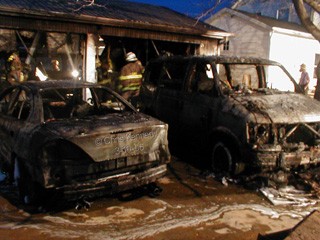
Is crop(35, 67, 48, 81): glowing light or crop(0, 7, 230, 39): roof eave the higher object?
crop(0, 7, 230, 39): roof eave

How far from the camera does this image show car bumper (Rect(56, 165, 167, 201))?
418 centimetres

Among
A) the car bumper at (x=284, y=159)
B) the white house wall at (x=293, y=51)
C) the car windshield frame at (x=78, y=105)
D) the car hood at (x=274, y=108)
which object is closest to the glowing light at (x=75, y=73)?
the car windshield frame at (x=78, y=105)

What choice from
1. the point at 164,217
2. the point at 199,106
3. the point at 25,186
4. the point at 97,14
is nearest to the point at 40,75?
the point at 97,14

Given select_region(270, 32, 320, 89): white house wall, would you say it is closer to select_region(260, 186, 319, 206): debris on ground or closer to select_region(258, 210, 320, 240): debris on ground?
select_region(260, 186, 319, 206): debris on ground

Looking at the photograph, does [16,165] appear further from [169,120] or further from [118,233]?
[169,120]

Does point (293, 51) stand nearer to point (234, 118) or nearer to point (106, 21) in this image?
point (106, 21)

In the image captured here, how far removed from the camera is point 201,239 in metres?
4.04

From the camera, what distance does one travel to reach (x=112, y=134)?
14.6 feet

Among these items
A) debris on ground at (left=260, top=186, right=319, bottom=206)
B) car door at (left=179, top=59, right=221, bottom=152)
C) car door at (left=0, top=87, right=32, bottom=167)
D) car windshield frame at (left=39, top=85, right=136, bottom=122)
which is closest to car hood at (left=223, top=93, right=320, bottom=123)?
car door at (left=179, top=59, right=221, bottom=152)

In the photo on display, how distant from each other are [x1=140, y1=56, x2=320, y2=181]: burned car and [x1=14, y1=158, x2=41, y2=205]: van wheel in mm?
2927

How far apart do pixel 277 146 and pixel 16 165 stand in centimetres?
362

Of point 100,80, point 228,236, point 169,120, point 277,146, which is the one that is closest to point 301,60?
point 100,80

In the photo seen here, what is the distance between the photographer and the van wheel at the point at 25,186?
4.55 m

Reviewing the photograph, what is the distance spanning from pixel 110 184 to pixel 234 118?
2256 mm
